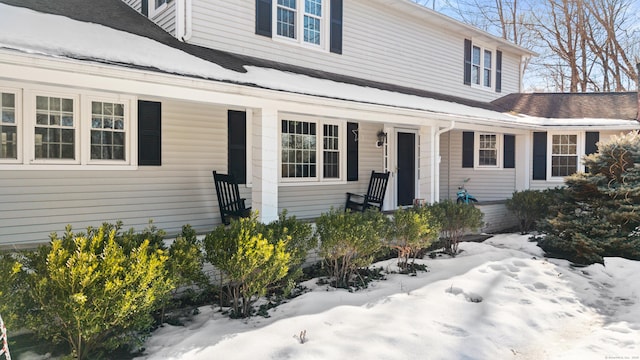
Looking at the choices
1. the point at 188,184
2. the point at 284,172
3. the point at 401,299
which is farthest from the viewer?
the point at 284,172

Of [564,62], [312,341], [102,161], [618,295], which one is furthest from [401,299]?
[564,62]

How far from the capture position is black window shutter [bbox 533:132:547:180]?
36.4 ft

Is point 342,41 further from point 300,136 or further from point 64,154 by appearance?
point 64,154

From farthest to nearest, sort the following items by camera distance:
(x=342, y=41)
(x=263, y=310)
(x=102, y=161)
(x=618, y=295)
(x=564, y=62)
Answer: (x=564, y=62), (x=342, y=41), (x=102, y=161), (x=618, y=295), (x=263, y=310)

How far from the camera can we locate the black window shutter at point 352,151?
880 cm

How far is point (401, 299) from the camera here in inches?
181

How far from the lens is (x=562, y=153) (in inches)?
436

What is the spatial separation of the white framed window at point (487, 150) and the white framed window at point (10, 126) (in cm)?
1032

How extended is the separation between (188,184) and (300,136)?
250cm

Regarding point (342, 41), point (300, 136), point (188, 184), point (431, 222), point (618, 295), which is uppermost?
point (342, 41)

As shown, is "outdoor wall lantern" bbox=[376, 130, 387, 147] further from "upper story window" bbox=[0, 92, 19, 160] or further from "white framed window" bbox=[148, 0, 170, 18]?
"upper story window" bbox=[0, 92, 19, 160]

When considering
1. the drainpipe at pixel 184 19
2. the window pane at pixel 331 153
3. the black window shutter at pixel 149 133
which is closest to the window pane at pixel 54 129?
the black window shutter at pixel 149 133

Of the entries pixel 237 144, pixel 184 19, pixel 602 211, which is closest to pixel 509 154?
pixel 602 211

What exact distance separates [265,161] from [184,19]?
282 cm
